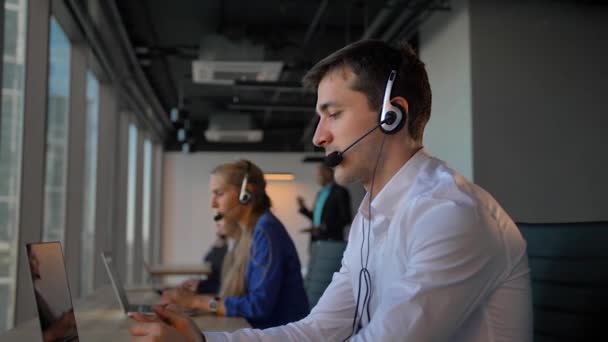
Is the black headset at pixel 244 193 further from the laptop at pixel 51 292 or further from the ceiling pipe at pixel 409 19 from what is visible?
the ceiling pipe at pixel 409 19

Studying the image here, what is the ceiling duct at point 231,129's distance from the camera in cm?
974

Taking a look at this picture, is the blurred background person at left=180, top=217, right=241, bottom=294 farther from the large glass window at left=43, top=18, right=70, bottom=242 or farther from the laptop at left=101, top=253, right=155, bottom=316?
the large glass window at left=43, top=18, right=70, bottom=242

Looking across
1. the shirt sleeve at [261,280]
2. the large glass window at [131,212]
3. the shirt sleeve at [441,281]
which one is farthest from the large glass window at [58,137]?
the shirt sleeve at [441,281]

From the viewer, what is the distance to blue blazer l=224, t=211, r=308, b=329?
7.23 ft

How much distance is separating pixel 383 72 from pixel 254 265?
1.27m

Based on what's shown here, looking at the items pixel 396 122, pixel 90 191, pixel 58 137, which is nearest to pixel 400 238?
pixel 396 122

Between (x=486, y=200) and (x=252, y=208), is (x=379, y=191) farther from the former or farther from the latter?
(x=252, y=208)

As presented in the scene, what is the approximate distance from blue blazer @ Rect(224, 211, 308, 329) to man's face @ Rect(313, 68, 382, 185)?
42.1 inches

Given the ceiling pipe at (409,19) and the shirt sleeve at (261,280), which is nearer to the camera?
the shirt sleeve at (261,280)

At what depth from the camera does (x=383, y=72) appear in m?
1.25

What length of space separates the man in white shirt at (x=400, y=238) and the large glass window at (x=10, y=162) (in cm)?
228

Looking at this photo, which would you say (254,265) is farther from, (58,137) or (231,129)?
(231,129)

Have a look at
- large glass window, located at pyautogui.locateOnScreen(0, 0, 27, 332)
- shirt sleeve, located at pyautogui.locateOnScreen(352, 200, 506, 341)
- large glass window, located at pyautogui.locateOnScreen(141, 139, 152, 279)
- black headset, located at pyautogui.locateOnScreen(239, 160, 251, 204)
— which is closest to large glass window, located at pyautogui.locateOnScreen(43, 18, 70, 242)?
large glass window, located at pyautogui.locateOnScreen(0, 0, 27, 332)

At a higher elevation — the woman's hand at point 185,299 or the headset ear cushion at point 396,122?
the headset ear cushion at point 396,122
